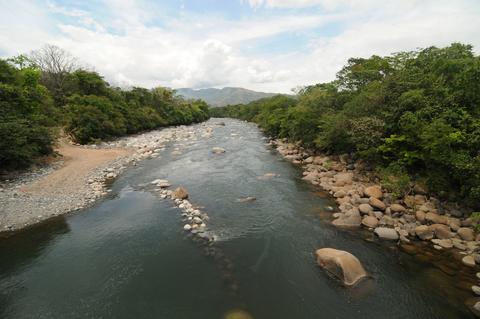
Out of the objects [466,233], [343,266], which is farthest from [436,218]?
[343,266]

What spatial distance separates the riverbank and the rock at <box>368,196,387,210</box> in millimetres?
13342

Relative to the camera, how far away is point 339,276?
290 inches

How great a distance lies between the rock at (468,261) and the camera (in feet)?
26.0

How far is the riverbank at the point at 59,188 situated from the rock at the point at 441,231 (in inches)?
585

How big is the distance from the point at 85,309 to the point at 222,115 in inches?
4070

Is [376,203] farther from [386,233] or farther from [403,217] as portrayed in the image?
[386,233]

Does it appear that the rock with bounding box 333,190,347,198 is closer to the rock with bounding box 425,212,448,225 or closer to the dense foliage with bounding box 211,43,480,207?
the dense foliage with bounding box 211,43,480,207

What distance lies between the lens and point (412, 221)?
33.7ft

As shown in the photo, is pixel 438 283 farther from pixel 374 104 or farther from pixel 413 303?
pixel 374 104

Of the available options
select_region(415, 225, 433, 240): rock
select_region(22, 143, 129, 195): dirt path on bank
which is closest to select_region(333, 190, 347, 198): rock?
select_region(415, 225, 433, 240): rock

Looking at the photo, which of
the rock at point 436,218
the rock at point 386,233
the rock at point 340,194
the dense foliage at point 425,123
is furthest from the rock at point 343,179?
the rock at point 386,233

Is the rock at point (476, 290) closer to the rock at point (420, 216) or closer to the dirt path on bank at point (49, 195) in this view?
the rock at point (420, 216)

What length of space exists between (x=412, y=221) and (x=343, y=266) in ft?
16.2

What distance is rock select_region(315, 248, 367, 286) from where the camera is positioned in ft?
24.0
